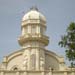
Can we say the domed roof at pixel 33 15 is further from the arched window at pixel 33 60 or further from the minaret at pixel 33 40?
the arched window at pixel 33 60

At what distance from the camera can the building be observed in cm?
6562

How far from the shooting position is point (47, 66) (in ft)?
222

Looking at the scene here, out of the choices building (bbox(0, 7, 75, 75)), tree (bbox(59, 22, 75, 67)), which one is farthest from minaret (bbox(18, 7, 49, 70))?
tree (bbox(59, 22, 75, 67))

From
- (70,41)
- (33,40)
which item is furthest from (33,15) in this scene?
(70,41)

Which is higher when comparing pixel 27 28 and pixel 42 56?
pixel 27 28

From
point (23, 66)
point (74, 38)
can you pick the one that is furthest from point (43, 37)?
point (74, 38)

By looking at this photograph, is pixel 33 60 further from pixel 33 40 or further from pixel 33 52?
pixel 33 40

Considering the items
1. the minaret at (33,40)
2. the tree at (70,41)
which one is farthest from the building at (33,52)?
the tree at (70,41)

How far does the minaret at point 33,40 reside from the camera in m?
65.4

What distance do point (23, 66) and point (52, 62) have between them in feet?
18.4

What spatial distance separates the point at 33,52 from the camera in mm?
66000

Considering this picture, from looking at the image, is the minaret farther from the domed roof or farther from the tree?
the tree

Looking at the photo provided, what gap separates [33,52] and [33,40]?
212 cm

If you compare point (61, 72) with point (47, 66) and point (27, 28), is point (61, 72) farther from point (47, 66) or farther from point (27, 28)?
point (27, 28)
